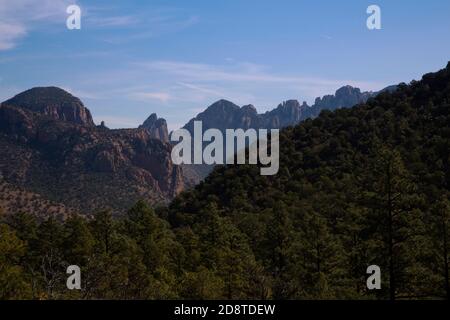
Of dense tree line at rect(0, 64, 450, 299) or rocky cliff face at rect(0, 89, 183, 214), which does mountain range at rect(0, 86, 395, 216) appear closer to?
rocky cliff face at rect(0, 89, 183, 214)

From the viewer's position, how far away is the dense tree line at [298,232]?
24.6 m

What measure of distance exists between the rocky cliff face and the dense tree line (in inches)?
1788

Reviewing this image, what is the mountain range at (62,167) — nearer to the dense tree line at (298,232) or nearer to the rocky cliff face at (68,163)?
the rocky cliff face at (68,163)

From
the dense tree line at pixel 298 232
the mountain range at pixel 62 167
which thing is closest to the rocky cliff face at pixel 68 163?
the mountain range at pixel 62 167

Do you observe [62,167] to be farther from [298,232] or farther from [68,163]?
[298,232]

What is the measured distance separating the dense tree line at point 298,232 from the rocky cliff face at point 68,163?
149 feet

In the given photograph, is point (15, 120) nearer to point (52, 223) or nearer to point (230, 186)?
point (230, 186)

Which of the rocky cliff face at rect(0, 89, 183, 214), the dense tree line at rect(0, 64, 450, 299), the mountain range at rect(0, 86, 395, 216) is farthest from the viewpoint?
the rocky cliff face at rect(0, 89, 183, 214)

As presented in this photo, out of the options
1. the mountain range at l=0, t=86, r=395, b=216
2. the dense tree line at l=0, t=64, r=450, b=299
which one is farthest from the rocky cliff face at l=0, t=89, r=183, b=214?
the dense tree line at l=0, t=64, r=450, b=299

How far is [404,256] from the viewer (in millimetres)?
24484

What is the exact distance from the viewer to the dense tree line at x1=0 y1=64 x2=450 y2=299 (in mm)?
24625

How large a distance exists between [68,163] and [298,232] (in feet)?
389

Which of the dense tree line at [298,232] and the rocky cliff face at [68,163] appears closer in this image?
the dense tree line at [298,232]
